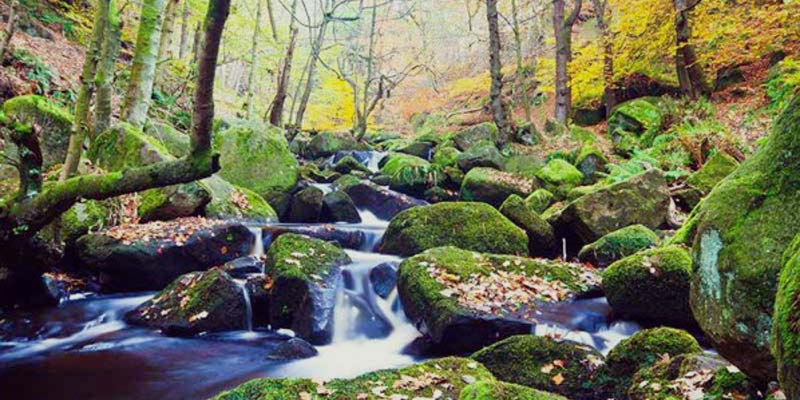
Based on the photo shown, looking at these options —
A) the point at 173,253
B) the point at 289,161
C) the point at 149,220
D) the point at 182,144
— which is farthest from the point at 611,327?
the point at 182,144

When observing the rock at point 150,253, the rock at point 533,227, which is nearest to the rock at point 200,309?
the rock at point 150,253

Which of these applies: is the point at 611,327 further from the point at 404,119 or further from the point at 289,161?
the point at 404,119

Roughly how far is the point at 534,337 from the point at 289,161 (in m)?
9.18

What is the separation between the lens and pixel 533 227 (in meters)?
8.79

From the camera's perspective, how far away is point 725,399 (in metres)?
2.81

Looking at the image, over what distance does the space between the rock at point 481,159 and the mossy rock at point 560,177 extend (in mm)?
2172

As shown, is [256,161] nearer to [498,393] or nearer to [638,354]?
[638,354]

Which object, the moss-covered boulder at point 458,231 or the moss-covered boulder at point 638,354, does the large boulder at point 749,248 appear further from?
the moss-covered boulder at point 458,231

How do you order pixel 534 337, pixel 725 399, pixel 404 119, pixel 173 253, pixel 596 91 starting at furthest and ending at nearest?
1. pixel 404 119
2. pixel 596 91
3. pixel 173 253
4. pixel 534 337
5. pixel 725 399

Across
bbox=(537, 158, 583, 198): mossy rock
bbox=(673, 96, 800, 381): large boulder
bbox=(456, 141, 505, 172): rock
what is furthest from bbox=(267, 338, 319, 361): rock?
bbox=(456, 141, 505, 172): rock

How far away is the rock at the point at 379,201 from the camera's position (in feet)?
40.9

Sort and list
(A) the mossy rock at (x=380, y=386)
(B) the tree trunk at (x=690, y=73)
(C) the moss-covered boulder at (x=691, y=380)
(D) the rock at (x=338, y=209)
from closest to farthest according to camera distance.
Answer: (C) the moss-covered boulder at (x=691, y=380) → (A) the mossy rock at (x=380, y=386) → (D) the rock at (x=338, y=209) → (B) the tree trunk at (x=690, y=73)

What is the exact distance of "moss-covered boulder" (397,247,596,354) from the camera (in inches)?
216

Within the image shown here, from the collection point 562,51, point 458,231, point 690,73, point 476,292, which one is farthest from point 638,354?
point 562,51
